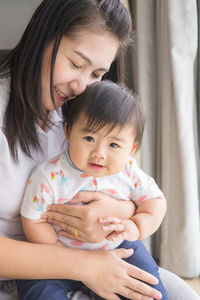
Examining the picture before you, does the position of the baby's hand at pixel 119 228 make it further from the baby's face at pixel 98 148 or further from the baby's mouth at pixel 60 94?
the baby's mouth at pixel 60 94

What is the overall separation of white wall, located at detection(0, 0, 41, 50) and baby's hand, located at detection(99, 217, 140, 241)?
162 centimetres

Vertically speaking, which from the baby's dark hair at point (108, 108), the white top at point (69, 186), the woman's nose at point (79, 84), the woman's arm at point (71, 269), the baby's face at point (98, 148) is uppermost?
the woman's nose at point (79, 84)

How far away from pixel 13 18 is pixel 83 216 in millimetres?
1627

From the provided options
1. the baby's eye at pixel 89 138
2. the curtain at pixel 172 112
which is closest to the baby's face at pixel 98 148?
the baby's eye at pixel 89 138

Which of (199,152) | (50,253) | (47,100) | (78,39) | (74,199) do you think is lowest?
(199,152)

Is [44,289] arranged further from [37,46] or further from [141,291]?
[37,46]

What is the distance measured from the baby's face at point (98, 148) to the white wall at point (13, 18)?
1436 mm

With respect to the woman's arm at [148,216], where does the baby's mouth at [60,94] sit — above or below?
above

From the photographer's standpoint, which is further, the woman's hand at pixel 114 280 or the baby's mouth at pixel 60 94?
the baby's mouth at pixel 60 94

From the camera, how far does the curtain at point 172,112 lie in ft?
6.00

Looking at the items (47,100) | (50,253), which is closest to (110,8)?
(47,100)

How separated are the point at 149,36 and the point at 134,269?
1454 millimetres

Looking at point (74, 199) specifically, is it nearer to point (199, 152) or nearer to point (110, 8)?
point (110, 8)

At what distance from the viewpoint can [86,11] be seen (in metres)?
1.05
